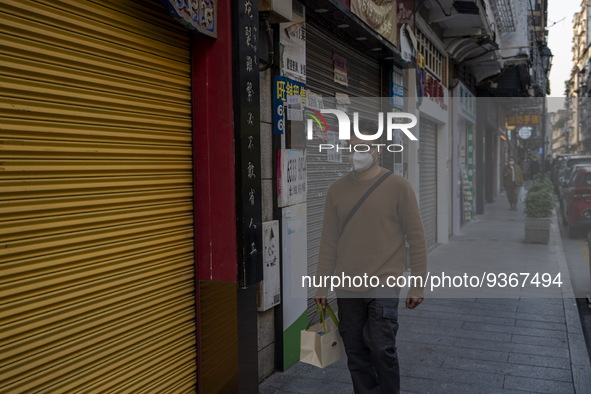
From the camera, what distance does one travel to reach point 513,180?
21.4 meters

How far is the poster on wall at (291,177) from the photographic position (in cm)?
514

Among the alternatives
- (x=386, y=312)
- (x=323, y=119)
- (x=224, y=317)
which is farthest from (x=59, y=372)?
(x=323, y=119)

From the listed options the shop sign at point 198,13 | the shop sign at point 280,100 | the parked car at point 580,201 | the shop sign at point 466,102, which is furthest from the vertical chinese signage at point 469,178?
the shop sign at point 198,13

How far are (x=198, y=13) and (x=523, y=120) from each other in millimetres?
29955

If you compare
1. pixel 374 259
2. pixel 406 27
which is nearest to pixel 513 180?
pixel 406 27

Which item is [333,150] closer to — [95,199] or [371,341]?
[371,341]

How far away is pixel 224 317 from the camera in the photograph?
4.24m

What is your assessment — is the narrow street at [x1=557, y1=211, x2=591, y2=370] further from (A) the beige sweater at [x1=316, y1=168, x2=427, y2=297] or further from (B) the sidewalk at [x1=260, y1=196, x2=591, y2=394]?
(A) the beige sweater at [x1=316, y1=168, x2=427, y2=297]

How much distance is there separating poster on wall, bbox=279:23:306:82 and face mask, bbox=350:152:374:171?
1.46 meters

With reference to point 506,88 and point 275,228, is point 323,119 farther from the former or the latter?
point 506,88

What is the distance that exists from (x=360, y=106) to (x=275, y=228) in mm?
3364

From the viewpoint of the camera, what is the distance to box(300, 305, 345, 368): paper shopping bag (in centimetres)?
390

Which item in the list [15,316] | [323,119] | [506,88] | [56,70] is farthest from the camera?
[506,88]

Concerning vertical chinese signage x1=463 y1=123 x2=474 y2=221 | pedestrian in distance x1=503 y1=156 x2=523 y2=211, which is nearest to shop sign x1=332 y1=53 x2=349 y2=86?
vertical chinese signage x1=463 y1=123 x2=474 y2=221
